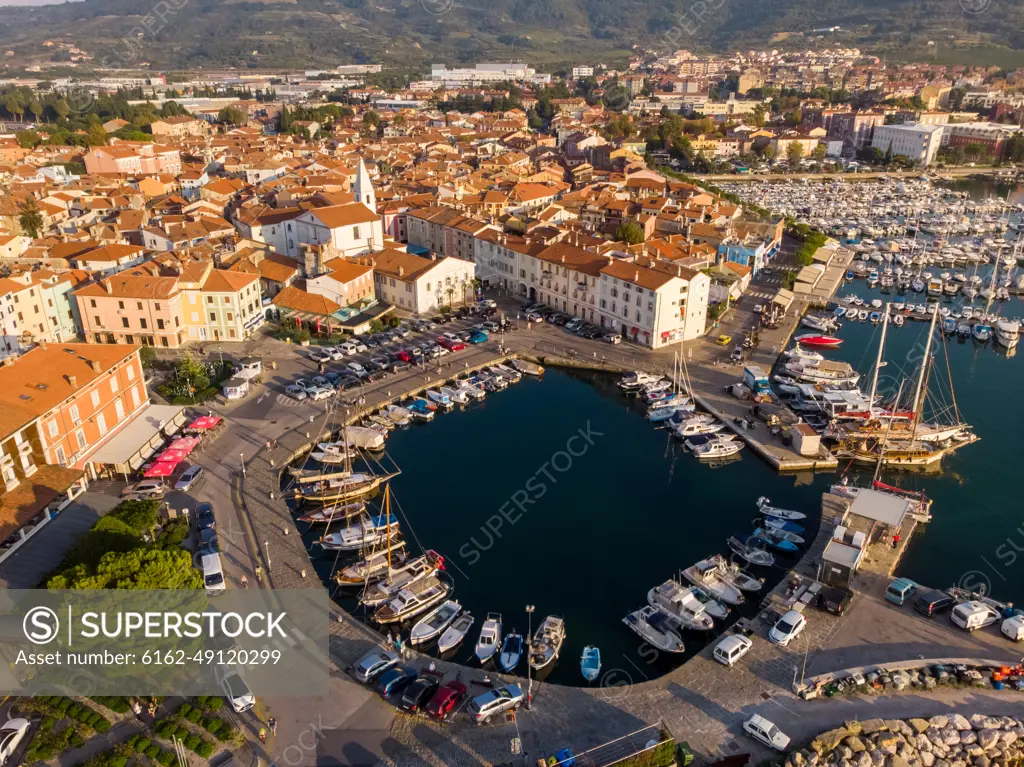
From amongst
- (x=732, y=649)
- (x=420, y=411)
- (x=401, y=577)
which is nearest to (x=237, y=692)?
(x=401, y=577)

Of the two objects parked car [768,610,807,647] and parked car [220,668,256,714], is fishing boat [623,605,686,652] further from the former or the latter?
parked car [220,668,256,714]

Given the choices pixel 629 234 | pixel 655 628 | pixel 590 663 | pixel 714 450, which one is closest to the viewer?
pixel 590 663

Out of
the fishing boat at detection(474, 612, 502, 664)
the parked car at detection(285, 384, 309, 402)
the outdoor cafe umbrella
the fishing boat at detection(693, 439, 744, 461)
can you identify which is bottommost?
the fishing boat at detection(693, 439, 744, 461)

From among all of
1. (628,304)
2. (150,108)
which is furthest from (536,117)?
(628,304)

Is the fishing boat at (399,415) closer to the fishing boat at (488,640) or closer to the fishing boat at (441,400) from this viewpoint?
the fishing boat at (441,400)

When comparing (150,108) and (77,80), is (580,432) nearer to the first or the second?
(150,108)

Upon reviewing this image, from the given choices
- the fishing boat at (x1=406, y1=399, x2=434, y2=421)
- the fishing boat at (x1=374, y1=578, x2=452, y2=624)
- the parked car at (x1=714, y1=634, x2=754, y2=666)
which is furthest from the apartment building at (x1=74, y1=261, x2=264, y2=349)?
the parked car at (x1=714, y1=634, x2=754, y2=666)

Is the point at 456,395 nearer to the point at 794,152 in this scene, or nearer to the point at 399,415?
the point at 399,415
